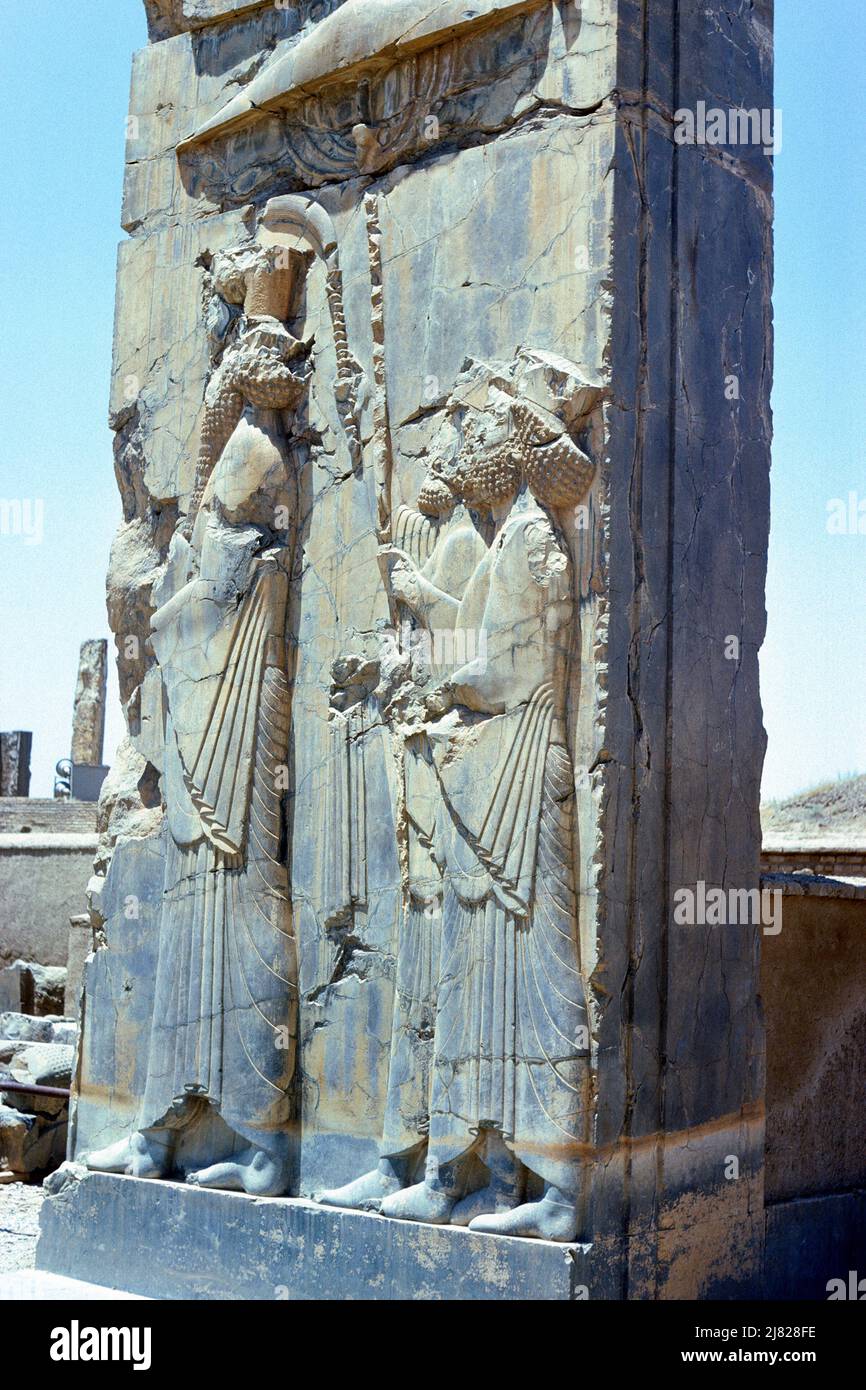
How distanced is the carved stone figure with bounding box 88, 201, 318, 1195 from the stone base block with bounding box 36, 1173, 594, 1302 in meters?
0.11

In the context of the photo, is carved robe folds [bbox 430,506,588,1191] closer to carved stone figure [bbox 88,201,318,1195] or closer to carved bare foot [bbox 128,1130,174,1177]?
carved stone figure [bbox 88,201,318,1195]

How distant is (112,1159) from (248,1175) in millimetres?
653

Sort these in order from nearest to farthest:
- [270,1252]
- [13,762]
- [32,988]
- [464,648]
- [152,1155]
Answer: [464,648] < [270,1252] < [152,1155] < [32,988] < [13,762]

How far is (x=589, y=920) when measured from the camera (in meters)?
4.92

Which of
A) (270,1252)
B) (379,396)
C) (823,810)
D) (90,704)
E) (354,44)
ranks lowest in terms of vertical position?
(270,1252)

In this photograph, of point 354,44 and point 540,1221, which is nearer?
point 540,1221

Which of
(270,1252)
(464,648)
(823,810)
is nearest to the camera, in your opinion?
(464,648)

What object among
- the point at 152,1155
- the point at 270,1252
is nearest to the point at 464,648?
the point at 270,1252

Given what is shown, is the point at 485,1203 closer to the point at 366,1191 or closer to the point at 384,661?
the point at 366,1191

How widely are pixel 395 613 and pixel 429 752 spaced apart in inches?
19.2

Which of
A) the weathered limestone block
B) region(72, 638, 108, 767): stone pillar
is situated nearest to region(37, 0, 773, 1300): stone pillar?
the weathered limestone block

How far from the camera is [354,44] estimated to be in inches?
228

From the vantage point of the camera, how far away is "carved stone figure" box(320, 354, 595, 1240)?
490cm

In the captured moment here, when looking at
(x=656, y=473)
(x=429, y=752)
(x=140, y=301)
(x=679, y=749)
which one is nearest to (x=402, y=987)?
(x=429, y=752)
